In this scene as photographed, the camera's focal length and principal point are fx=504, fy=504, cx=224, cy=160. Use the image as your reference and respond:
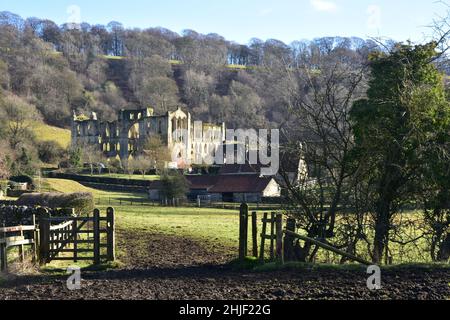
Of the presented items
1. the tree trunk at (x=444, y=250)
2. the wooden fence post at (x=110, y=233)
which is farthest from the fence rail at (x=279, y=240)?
the wooden fence post at (x=110, y=233)

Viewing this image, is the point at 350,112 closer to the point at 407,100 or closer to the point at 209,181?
the point at 407,100

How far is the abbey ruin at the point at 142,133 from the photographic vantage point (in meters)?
96.2

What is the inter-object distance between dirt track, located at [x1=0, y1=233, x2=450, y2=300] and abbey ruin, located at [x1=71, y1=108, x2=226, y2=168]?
261ft

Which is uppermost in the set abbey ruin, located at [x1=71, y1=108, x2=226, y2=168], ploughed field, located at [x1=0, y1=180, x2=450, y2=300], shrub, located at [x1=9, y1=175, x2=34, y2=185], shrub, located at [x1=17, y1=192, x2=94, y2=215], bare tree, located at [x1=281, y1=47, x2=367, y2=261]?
abbey ruin, located at [x1=71, y1=108, x2=226, y2=168]

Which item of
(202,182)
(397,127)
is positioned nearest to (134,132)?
(202,182)

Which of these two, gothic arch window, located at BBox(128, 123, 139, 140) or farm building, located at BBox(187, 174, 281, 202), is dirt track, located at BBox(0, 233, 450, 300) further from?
gothic arch window, located at BBox(128, 123, 139, 140)

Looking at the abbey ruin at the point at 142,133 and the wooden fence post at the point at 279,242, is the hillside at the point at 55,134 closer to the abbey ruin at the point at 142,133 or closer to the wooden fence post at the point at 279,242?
the abbey ruin at the point at 142,133

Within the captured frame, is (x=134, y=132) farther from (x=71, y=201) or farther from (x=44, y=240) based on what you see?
(x=44, y=240)

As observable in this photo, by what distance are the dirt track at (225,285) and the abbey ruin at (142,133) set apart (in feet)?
261

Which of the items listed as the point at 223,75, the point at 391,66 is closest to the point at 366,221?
the point at 391,66

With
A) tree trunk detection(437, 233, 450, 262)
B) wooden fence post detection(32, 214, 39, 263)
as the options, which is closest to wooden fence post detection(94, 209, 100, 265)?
wooden fence post detection(32, 214, 39, 263)

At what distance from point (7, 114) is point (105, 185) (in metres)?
26.6

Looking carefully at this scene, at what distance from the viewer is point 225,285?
10.6 meters

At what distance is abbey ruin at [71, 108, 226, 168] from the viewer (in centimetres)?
9625
